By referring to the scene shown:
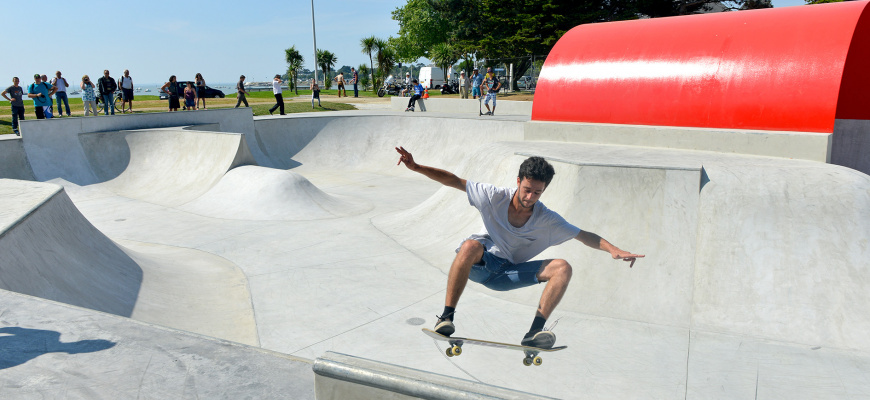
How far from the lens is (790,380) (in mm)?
5266

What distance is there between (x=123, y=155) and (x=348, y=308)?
12802mm

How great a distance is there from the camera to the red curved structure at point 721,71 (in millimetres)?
9359

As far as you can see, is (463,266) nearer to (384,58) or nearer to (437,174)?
(437,174)

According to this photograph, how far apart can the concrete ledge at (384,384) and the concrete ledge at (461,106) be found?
22.9m

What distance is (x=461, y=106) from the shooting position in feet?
90.0

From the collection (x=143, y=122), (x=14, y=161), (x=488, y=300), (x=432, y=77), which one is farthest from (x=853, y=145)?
(x=432, y=77)

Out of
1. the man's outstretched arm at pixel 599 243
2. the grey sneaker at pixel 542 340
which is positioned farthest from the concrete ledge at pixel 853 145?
the grey sneaker at pixel 542 340

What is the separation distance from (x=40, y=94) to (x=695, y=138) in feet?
60.9

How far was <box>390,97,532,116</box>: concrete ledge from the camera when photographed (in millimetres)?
25359

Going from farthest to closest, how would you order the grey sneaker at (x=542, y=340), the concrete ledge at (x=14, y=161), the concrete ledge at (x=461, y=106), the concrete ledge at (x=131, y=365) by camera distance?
the concrete ledge at (x=461, y=106) → the concrete ledge at (x=14, y=161) → the grey sneaker at (x=542, y=340) → the concrete ledge at (x=131, y=365)

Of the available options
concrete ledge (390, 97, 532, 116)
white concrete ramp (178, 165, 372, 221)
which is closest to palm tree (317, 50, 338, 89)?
concrete ledge (390, 97, 532, 116)

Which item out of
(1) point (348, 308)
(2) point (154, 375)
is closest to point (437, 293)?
(1) point (348, 308)

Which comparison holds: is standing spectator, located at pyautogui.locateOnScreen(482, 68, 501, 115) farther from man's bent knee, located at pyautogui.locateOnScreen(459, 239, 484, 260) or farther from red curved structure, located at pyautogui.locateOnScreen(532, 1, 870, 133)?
man's bent knee, located at pyautogui.locateOnScreen(459, 239, 484, 260)

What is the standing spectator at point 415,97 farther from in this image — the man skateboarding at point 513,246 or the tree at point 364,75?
the tree at point 364,75
